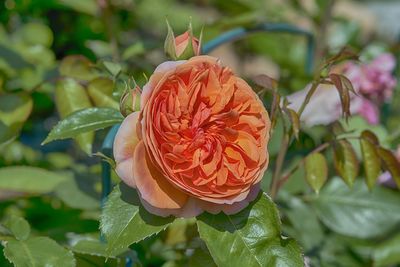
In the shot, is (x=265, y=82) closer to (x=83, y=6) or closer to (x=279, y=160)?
(x=279, y=160)

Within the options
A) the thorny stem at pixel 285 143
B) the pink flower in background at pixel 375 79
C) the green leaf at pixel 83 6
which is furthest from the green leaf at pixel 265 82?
the green leaf at pixel 83 6

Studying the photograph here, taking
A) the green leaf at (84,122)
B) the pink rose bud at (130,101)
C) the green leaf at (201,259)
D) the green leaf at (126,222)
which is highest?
the pink rose bud at (130,101)

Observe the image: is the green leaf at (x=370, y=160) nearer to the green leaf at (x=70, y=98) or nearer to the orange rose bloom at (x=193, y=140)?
the orange rose bloom at (x=193, y=140)

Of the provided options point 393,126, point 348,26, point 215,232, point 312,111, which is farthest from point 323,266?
point 348,26

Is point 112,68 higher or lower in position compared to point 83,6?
higher

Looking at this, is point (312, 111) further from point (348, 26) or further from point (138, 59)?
point (348, 26)

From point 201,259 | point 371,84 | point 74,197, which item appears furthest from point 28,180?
point 371,84
